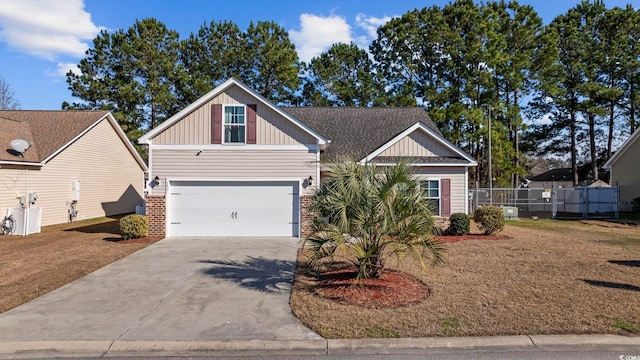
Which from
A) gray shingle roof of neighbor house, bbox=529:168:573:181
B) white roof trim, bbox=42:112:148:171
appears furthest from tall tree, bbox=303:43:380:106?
gray shingle roof of neighbor house, bbox=529:168:573:181

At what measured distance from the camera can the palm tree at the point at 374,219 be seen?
671 cm

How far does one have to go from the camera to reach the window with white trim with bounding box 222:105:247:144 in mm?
13711

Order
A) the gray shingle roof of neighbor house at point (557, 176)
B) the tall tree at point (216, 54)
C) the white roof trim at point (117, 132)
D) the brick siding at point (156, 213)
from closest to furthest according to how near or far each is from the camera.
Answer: the brick siding at point (156, 213)
the white roof trim at point (117, 132)
the tall tree at point (216, 54)
the gray shingle roof of neighbor house at point (557, 176)

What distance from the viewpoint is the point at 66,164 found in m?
18.8

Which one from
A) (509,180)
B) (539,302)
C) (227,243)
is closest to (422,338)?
(539,302)

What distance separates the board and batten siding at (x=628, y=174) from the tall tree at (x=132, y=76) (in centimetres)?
3294

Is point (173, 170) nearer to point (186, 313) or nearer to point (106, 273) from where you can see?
point (106, 273)

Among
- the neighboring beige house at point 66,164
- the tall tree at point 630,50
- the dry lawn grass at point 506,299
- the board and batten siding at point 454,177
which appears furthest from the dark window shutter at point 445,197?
the tall tree at point 630,50

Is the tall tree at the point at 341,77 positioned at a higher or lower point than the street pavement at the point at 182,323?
higher

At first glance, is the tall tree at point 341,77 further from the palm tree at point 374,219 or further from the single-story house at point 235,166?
the palm tree at point 374,219

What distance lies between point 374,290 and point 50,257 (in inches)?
350

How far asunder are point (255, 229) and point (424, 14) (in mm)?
28903

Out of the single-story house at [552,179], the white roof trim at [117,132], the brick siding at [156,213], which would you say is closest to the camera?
the brick siding at [156,213]

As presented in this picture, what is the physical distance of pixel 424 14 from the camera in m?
34.1
